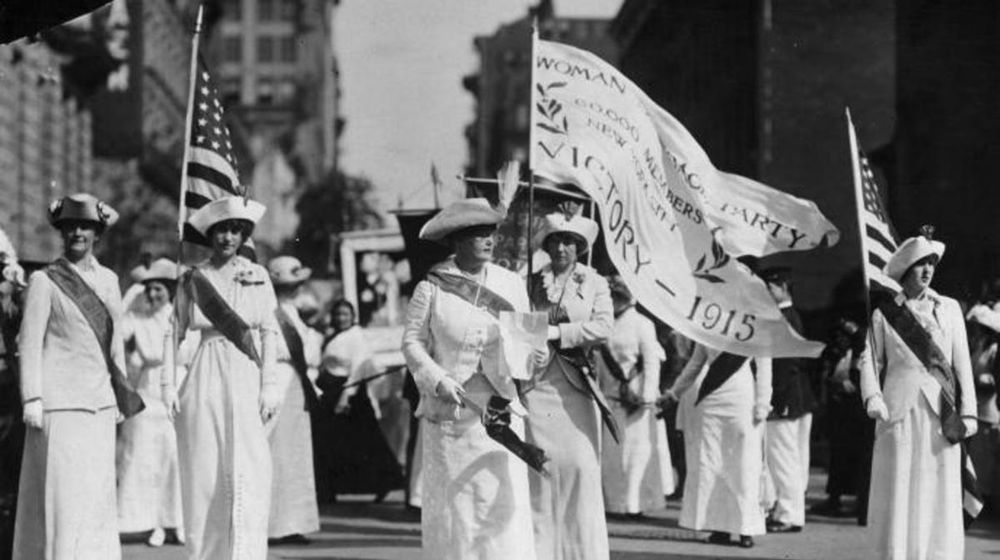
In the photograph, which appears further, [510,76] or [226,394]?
[510,76]

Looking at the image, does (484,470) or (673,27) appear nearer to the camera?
(484,470)

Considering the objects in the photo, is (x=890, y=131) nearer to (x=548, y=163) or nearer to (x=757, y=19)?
(x=757, y=19)

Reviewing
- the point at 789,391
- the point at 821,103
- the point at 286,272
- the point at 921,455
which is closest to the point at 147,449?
the point at 286,272

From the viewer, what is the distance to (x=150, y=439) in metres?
13.8

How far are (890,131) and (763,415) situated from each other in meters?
23.8

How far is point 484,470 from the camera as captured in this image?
8.67 metres

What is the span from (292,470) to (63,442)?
3878 millimetres

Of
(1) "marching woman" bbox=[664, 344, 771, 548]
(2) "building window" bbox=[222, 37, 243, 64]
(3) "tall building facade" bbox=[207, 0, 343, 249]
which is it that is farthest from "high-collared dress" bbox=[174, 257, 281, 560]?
(2) "building window" bbox=[222, 37, 243, 64]

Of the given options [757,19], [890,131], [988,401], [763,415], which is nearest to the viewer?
[763,415]

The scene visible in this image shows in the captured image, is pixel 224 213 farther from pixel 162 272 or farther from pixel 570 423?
pixel 162 272

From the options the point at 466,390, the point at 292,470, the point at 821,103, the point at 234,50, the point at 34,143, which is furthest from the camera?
the point at 234,50

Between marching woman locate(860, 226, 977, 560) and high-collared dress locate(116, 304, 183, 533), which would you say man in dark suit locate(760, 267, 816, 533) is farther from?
high-collared dress locate(116, 304, 183, 533)

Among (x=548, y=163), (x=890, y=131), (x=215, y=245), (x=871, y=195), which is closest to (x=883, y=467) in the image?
(x=871, y=195)

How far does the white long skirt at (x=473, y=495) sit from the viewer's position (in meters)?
8.60
